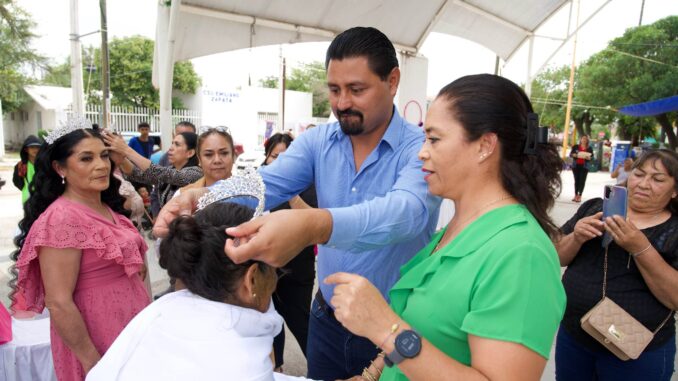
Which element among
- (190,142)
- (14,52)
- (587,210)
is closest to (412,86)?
(190,142)

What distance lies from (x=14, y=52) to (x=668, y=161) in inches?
1074

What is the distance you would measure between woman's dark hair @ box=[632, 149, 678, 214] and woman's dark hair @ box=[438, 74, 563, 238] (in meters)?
1.45

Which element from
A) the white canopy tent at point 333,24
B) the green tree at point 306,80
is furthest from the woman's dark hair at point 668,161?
the green tree at point 306,80

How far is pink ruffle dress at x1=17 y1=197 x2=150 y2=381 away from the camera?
77.5 inches

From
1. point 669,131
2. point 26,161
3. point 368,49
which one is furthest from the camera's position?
point 669,131

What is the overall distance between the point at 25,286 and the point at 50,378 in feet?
3.22

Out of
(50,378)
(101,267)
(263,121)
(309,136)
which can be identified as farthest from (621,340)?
(263,121)

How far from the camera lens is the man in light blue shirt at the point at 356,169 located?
1.71m

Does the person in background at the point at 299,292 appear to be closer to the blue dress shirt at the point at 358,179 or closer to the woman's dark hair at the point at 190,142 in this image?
the blue dress shirt at the point at 358,179

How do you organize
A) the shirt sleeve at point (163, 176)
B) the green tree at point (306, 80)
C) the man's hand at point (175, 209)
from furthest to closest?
1. the green tree at point (306, 80)
2. the shirt sleeve at point (163, 176)
3. the man's hand at point (175, 209)

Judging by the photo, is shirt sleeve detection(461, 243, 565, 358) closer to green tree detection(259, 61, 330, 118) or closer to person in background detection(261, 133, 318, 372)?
person in background detection(261, 133, 318, 372)

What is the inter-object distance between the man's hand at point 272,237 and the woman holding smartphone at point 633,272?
1.62 meters

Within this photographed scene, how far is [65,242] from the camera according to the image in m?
1.95

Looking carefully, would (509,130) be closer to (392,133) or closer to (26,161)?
(392,133)
